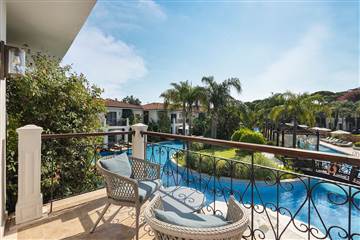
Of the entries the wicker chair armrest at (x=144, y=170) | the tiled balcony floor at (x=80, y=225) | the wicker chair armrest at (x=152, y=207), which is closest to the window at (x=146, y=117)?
the tiled balcony floor at (x=80, y=225)

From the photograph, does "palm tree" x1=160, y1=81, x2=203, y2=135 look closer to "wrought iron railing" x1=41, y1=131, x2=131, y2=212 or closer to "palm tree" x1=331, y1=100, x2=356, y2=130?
"wrought iron railing" x1=41, y1=131, x2=131, y2=212

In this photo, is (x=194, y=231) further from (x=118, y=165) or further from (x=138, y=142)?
(x=138, y=142)

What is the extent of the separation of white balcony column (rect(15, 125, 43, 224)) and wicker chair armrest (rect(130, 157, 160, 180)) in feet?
4.17

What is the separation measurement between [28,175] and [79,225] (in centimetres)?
95

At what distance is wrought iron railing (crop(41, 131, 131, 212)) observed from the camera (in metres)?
4.34

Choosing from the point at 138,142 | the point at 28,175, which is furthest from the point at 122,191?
the point at 138,142

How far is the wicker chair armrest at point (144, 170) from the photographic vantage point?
295 cm

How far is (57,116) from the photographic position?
190 inches

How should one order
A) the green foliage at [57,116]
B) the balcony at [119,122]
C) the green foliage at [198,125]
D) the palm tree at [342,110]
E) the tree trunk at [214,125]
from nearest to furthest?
1. the green foliage at [57,116]
2. the tree trunk at [214,125]
3. the balcony at [119,122]
4. the green foliage at [198,125]
5. the palm tree at [342,110]

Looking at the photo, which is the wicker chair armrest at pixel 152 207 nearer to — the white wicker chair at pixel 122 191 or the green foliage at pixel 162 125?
the white wicker chair at pixel 122 191

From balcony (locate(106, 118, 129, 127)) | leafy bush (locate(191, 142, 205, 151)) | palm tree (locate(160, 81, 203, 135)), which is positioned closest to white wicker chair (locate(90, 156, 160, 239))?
leafy bush (locate(191, 142, 205, 151))

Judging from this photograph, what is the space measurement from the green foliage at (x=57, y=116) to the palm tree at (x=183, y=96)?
13.3 meters

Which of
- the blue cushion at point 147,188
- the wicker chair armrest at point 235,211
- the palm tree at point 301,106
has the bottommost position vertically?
the blue cushion at point 147,188

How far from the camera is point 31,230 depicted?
2600mm
